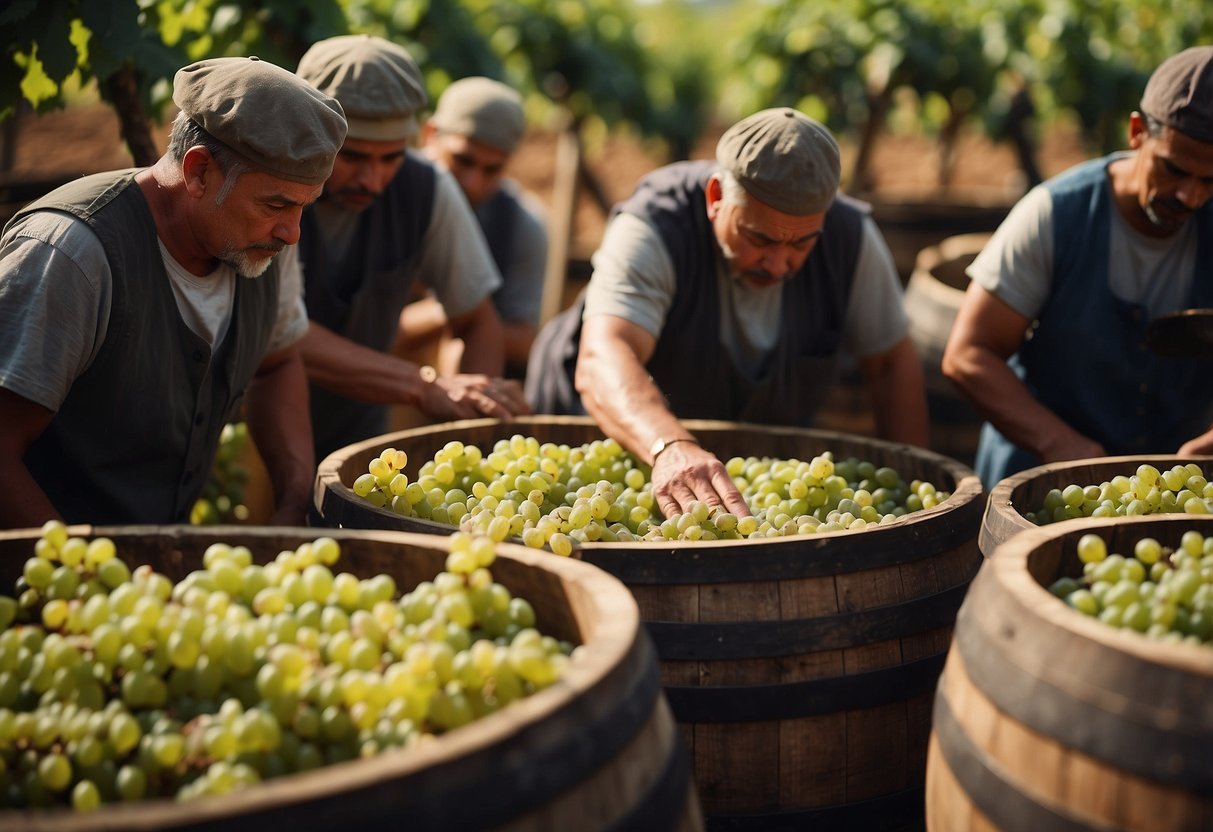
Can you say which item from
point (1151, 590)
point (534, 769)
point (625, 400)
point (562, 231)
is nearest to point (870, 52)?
point (562, 231)

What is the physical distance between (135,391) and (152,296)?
20 cm

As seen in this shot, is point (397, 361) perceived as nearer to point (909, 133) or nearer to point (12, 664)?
point (12, 664)

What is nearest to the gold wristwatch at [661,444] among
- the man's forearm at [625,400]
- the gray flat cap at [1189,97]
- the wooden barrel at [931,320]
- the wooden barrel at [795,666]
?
the man's forearm at [625,400]

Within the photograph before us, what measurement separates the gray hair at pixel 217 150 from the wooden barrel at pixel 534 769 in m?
0.79

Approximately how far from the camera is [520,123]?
521 centimetres

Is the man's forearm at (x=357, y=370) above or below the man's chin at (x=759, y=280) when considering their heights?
below

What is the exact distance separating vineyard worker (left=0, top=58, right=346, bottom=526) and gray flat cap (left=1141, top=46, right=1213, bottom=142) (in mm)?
1959

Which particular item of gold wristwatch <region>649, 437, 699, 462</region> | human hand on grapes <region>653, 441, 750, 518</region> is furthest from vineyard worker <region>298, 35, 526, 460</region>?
human hand on grapes <region>653, 441, 750, 518</region>

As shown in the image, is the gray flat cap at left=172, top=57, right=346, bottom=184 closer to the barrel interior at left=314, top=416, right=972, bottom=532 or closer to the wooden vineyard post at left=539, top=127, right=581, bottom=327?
the barrel interior at left=314, top=416, right=972, bottom=532

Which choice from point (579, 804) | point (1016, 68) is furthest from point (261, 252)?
point (1016, 68)

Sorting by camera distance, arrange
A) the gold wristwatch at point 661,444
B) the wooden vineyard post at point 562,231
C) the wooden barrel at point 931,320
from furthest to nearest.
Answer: the wooden vineyard post at point 562,231
the wooden barrel at point 931,320
the gold wristwatch at point 661,444

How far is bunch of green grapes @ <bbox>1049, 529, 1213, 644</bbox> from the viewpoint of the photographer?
5.75 feet

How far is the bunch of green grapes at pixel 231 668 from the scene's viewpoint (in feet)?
5.01

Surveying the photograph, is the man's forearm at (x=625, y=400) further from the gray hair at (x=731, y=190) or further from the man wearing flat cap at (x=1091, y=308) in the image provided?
the man wearing flat cap at (x=1091, y=308)
